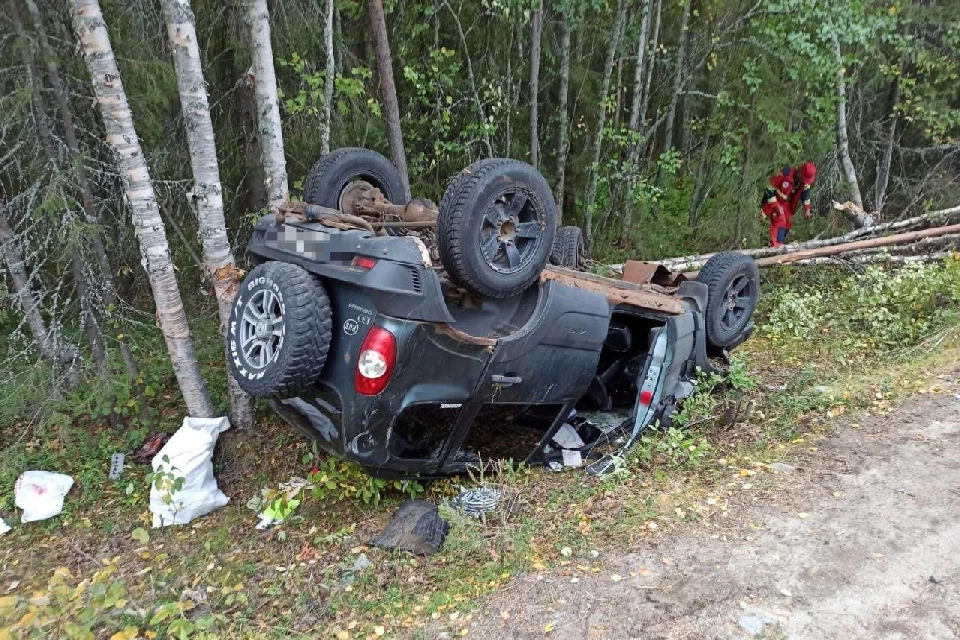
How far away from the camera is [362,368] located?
10.4ft

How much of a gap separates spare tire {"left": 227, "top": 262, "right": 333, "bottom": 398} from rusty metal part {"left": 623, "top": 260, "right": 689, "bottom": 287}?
9.92 ft

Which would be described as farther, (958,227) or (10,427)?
(958,227)

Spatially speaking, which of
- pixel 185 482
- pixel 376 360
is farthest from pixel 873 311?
pixel 185 482

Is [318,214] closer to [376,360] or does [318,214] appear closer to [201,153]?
[376,360]

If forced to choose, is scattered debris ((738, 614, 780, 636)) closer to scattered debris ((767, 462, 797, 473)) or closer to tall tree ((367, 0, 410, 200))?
scattered debris ((767, 462, 797, 473))

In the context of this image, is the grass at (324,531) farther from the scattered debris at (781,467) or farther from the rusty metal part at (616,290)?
the rusty metal part at (616,290)

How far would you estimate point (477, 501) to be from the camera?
366 cm

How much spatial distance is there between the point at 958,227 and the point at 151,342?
10.2 meters

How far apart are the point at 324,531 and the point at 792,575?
2.70m

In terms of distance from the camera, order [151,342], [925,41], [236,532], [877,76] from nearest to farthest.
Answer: [236,532] → [151,342] → [925,41] → [877,76]

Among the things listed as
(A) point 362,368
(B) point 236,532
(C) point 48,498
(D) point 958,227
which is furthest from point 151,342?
(D) point 958,227

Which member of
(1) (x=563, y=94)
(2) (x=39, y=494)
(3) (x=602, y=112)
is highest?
(1) (x=563, y=94)

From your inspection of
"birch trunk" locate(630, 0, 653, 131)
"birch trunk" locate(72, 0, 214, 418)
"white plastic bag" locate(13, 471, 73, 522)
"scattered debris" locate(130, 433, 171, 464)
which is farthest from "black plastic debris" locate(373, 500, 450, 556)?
"birch trunk" locate(630, 0, 653, 131)

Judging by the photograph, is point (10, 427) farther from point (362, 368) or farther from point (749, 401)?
point (749, 401)
